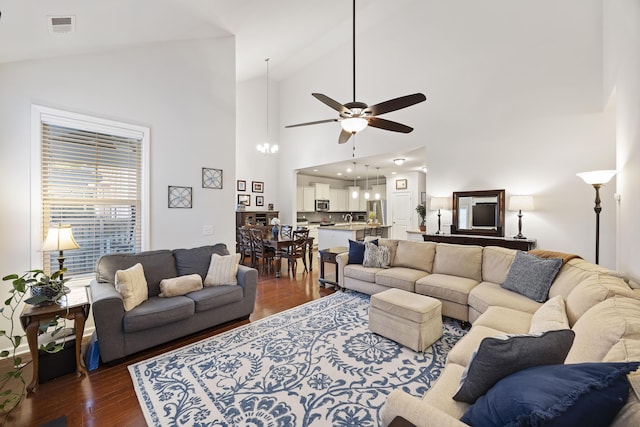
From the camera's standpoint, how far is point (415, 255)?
3.93 meters

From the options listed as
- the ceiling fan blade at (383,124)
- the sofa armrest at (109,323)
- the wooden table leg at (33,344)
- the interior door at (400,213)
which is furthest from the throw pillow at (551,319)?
the interior door at (400,213)

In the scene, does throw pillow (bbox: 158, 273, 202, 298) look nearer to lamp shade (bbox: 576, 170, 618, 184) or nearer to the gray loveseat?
the gray loveseat

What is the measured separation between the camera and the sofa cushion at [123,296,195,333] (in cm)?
237

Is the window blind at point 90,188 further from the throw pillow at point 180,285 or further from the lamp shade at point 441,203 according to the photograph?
the lamp shade at point 441,203

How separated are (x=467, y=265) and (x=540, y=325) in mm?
1912

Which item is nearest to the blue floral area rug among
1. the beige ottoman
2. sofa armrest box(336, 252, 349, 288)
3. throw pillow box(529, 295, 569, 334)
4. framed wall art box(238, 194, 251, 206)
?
the beige ottoman

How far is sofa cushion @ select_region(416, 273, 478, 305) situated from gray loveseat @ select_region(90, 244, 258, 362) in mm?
2127

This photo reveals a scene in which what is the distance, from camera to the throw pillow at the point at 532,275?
256 cm

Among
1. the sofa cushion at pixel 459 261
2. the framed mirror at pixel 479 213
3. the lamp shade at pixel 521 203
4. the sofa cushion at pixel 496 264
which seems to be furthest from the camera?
the framed mirror at pixel 479 213

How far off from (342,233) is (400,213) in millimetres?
2332

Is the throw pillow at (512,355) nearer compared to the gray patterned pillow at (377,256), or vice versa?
the throw pillow at (512,355)

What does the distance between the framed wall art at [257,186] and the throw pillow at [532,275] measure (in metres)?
6.32

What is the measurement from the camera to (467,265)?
342 cm

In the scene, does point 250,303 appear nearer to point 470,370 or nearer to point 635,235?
point 470,370
